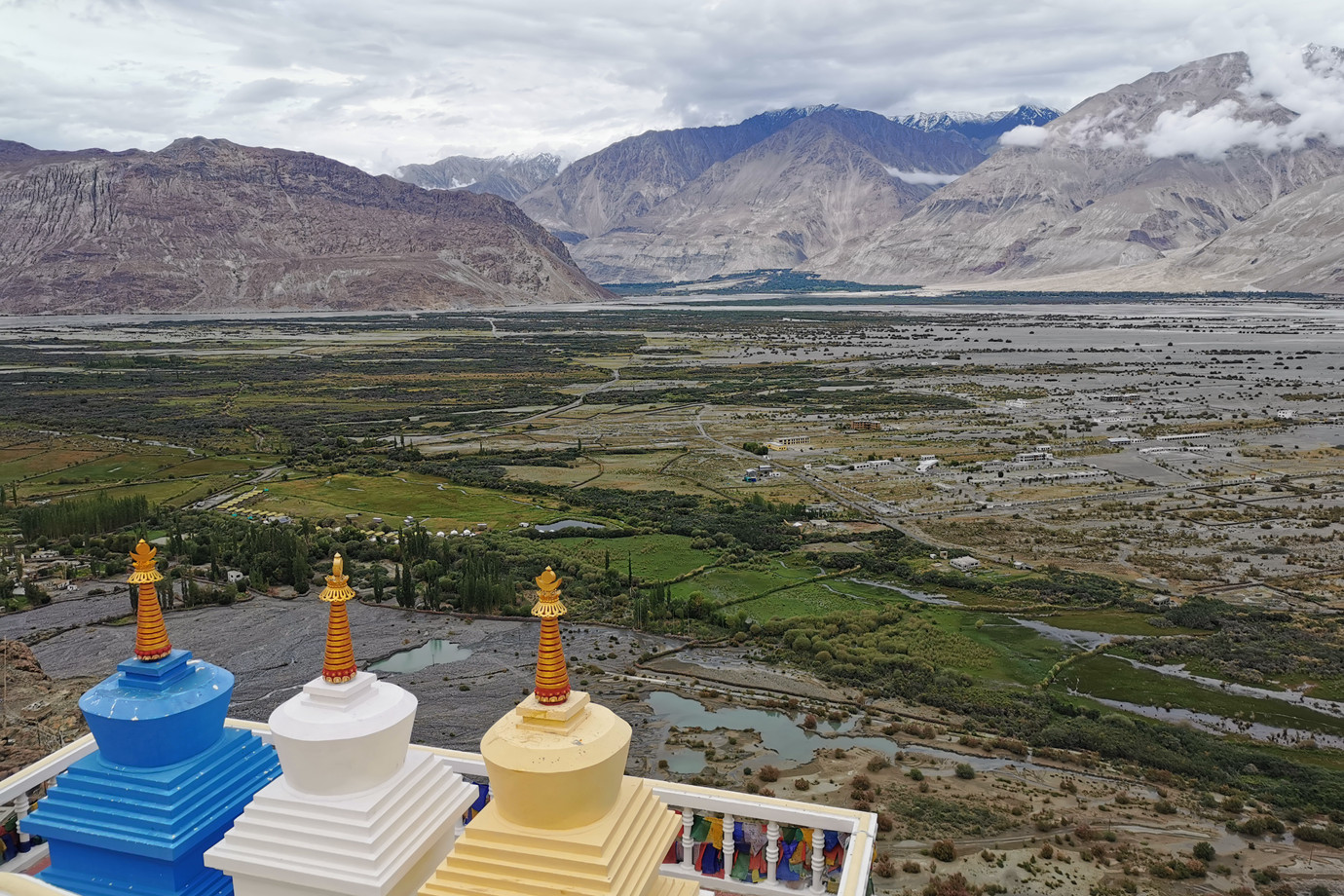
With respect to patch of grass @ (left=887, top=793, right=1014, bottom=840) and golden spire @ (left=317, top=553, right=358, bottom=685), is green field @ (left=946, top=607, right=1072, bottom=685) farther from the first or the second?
golden spire @ (left=317, top=553, right=358, bottom=685)

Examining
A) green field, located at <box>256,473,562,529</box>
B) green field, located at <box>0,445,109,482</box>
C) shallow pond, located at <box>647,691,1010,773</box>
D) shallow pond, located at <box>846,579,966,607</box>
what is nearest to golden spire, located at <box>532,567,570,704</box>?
shallow pond, located at <box>647,691,1010,773</box>

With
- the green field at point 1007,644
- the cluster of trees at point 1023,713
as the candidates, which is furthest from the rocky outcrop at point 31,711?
the green field at point 1007,644

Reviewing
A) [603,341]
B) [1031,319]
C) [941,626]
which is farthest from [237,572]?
[1031,319]

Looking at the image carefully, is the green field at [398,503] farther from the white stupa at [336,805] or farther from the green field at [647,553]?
the white stupa at [336,805]

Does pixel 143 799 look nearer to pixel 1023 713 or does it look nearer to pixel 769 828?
pixel 769 828

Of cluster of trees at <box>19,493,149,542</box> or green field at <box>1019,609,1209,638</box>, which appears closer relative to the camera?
green field at <box>1019,609,1209,638</box>

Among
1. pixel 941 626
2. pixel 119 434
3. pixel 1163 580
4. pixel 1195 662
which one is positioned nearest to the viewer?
pixel 1195 662

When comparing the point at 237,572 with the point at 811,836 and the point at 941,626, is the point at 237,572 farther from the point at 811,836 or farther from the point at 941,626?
the point at 811,836
